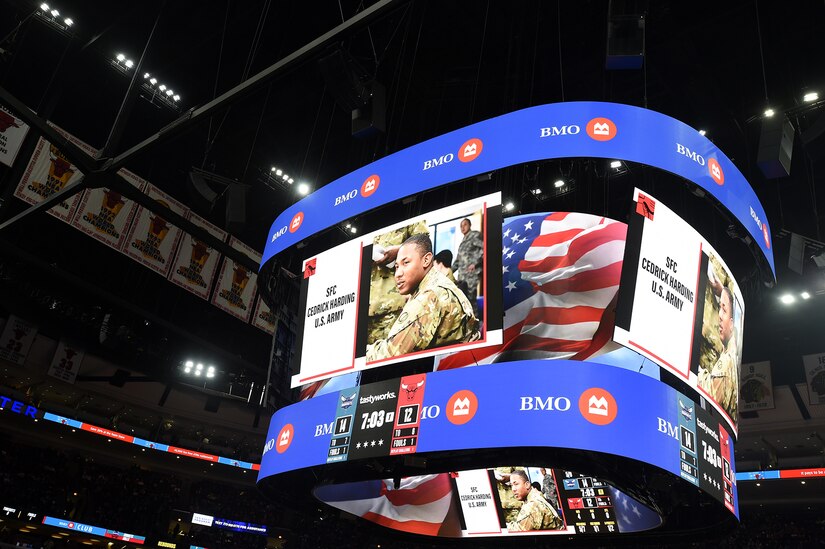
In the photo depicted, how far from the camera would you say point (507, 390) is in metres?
5.99

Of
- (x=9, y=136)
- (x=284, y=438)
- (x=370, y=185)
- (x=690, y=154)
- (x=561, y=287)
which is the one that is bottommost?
(x=284, y=438)

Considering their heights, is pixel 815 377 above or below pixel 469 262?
above

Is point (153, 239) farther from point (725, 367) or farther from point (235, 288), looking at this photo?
point (725, 367)

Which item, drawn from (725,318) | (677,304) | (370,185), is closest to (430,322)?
(370,185)

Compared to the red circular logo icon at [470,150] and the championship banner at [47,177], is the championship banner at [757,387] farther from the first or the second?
the championship banner at [47,177]

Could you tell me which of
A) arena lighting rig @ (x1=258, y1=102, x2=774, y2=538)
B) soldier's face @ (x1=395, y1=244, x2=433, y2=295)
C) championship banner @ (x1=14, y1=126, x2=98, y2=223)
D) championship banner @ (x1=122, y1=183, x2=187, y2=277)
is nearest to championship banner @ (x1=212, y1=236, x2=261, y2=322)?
championship banner @ (x1=122, y1=183, x2=187, y2=277)

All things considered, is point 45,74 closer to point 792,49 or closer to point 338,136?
point 338,136

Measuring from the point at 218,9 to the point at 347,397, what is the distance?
652 centimetres

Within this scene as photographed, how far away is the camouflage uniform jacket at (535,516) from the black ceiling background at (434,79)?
3.78 meters

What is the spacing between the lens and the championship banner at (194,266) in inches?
534

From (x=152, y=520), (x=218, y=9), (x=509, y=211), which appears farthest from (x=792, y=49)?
(x=152, y=520)

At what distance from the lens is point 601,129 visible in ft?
21.4

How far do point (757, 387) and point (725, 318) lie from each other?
11548 millimetres

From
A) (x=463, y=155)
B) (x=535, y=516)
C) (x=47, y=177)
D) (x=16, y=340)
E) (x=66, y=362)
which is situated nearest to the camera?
(x=463, y=155)
